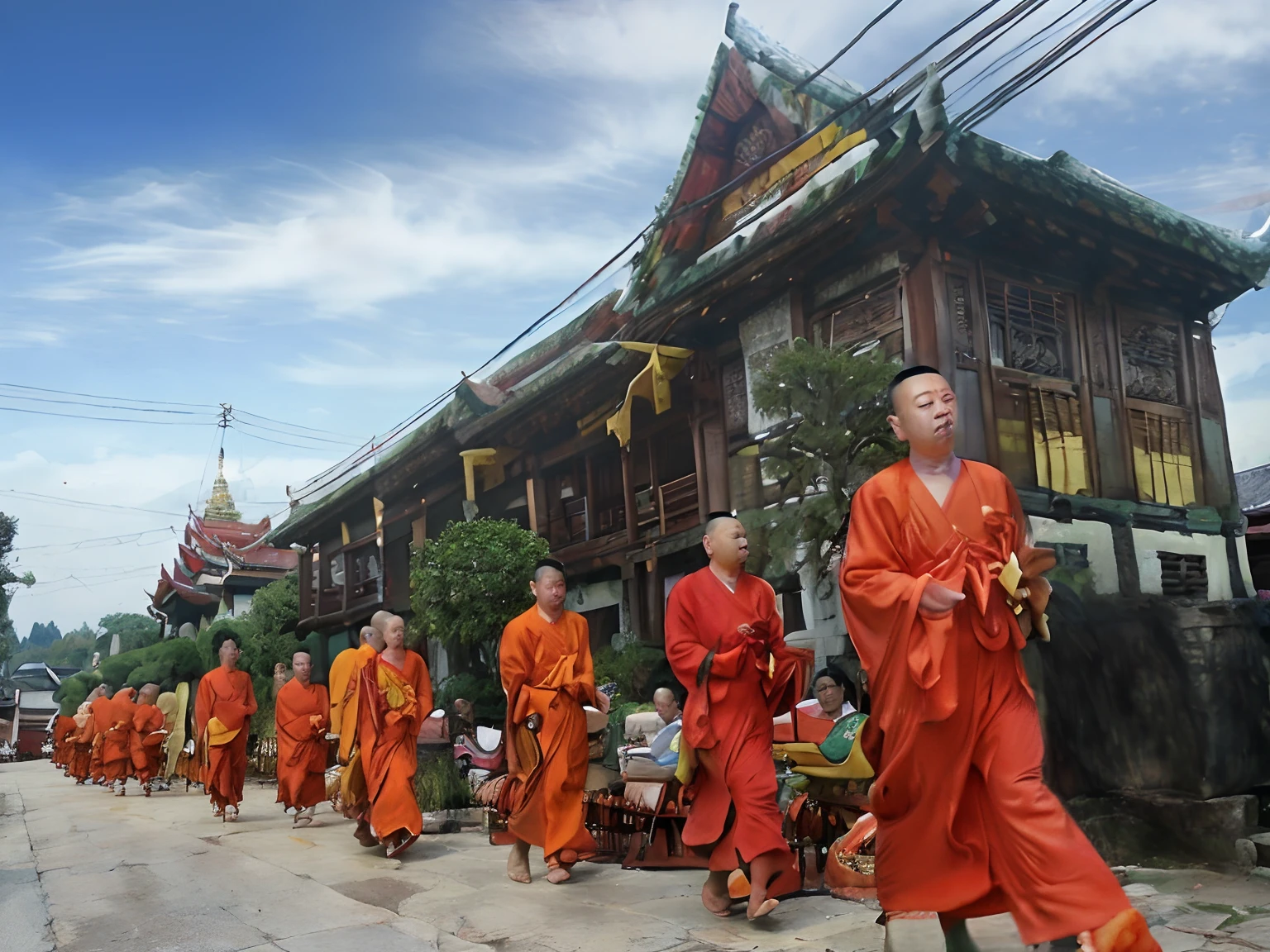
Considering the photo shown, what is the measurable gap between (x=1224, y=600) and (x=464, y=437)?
30.3ft

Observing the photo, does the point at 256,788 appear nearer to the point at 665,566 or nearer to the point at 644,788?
the point at 665,566

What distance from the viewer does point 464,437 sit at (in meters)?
14.0

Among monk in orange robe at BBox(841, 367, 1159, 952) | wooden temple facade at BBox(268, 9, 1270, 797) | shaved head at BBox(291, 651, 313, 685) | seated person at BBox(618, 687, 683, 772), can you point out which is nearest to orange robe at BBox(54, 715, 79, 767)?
shaved head at BBox(291, 651, 313, 685)

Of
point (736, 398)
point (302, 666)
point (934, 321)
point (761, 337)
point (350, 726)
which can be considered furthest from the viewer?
point (302, 666)

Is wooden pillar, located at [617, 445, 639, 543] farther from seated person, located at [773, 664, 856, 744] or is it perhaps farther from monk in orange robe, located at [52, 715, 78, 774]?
monk in orange robe, located at [52, 715, 78, 774]

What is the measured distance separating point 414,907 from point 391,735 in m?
2.10

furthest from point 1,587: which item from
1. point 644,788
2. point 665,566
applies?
point 644,788

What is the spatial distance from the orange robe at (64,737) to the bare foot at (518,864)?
1793cm

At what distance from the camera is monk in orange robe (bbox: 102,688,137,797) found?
637 inches

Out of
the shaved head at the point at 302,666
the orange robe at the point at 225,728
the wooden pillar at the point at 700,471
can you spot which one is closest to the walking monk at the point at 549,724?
the wooden pillar at the point at 700,471

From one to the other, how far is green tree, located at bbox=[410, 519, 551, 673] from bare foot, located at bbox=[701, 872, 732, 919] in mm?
6752

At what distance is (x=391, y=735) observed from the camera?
24.1 ft

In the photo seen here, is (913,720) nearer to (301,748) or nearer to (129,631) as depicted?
Result: (301,748)

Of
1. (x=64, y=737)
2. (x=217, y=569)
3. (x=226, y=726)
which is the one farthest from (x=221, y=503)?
(x=226, y=726)
